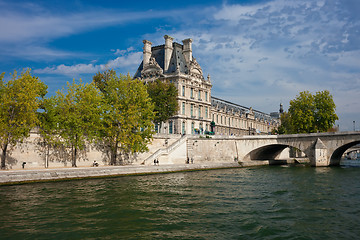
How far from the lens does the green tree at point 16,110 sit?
33.9 meters

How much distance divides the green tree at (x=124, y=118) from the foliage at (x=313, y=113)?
34659mm

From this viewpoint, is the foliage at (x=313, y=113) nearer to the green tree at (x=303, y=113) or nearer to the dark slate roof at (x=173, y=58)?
the green tree at (x=303, y=113)

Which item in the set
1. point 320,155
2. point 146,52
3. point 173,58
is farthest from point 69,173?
point 146,52

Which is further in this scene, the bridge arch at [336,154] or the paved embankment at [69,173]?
the bridge arch at [336,154]

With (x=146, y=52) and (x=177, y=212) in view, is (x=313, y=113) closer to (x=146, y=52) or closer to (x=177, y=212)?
(x=146, y=52)

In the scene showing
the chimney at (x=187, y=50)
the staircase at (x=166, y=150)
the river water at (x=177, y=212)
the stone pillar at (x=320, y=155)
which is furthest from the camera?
the chimney at (x=187, y=50)

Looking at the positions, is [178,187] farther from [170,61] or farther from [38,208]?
[170,61]

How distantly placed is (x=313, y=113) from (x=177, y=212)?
56.1 meters

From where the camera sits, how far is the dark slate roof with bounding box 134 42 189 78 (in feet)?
243

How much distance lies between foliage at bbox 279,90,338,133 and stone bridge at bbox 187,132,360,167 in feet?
25.9

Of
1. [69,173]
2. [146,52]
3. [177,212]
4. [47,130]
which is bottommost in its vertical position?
[177,212]

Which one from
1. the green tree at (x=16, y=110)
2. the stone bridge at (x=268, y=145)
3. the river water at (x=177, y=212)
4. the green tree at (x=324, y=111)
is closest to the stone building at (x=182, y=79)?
the stone bridge at (x=268, y=145)

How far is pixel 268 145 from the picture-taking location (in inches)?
2375

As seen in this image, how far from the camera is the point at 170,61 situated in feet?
247
